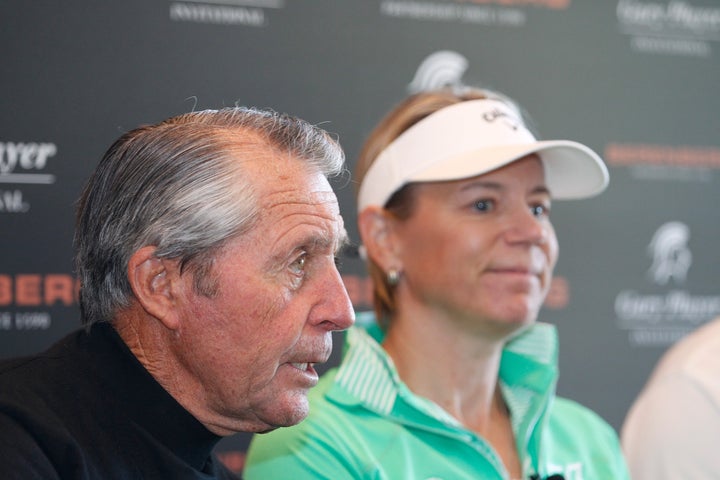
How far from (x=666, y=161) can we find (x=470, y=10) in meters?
0.78

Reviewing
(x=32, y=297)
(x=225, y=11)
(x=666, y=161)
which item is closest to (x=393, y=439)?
(x=32, y=297)

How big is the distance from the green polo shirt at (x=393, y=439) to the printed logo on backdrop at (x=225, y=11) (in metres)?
0.93

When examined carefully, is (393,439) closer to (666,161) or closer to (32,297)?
(32,297)

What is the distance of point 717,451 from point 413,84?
1306 millimetres

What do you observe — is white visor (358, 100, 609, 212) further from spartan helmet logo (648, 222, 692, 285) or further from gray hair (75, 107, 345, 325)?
spartan helmet logo (648, 222, 692, 285)

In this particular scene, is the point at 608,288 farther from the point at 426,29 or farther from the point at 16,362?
the point at 16,362

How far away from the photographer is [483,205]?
1.96 metres

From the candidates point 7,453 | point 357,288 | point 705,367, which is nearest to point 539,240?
point 705,367

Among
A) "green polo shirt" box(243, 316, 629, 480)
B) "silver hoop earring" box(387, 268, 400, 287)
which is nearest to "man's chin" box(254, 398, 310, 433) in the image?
"green polo shirt" box(243, 316, 629, 480)

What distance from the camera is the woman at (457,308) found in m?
1.83

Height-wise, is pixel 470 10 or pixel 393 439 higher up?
pixel 470 10

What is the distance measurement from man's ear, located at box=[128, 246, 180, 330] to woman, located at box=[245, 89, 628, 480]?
0.55 meters

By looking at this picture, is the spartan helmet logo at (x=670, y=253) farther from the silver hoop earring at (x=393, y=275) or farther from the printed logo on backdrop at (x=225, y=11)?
the printed logo on backdrop at (x=225, y=11)

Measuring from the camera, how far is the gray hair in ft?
4.12
